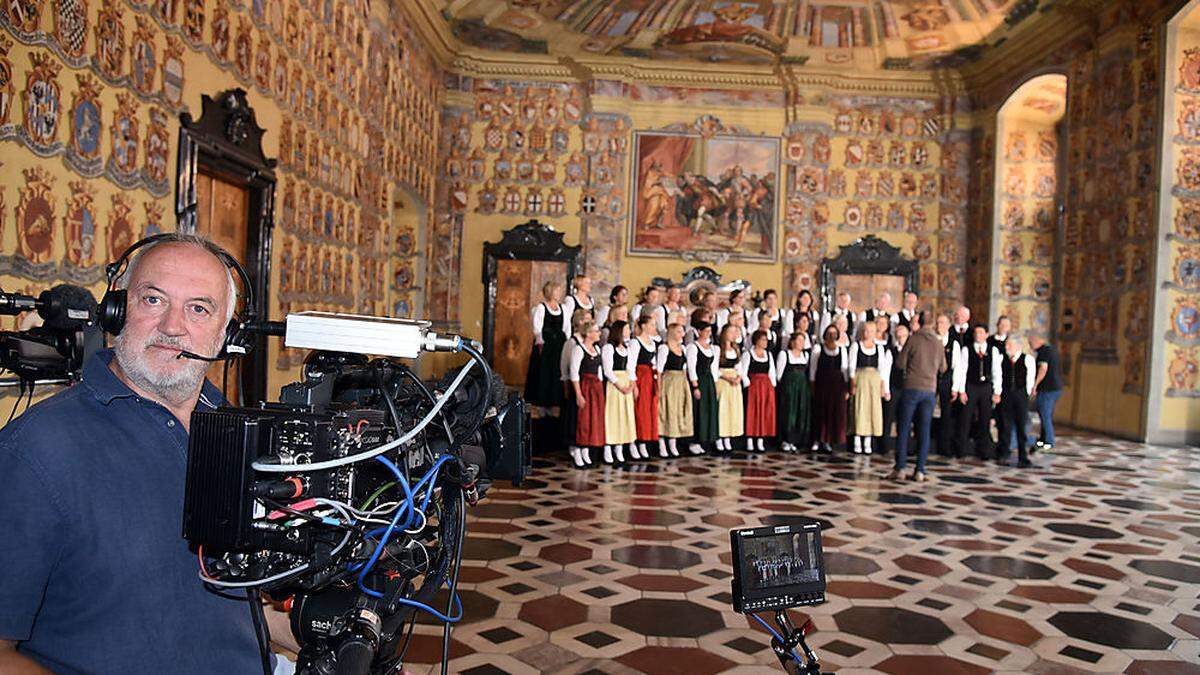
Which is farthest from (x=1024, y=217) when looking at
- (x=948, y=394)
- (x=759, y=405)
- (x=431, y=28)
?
(x=431, y=28)

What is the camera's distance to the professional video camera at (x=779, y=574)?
317cm

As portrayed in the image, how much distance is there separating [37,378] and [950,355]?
38.1 ft

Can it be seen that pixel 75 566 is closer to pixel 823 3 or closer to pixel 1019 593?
pixel 1019 593

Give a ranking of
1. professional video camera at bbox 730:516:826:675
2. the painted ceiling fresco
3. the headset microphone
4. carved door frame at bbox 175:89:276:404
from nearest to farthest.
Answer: the headset microphone < professional video camera at bbox 730:516:826:675 < carved door frame at bbox 175:89:276:404 < the painted ceiling fresco

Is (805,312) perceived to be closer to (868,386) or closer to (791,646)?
(868,386)

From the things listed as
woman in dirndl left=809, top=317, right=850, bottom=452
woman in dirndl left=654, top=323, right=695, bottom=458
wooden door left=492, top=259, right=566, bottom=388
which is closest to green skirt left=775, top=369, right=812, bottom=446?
woman in dirndl left=809, top=317, right=850, bottom=452

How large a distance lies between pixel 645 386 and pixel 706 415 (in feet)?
3.37

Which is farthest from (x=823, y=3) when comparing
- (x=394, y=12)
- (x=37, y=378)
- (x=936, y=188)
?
(x=37, y=378)

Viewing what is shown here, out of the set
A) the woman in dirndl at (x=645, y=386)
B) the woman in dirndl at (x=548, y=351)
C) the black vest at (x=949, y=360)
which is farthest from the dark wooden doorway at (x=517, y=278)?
the black vest at (x=949, y=360)

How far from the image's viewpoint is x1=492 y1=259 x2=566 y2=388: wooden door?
20.0 m

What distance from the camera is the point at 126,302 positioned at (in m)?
2.09

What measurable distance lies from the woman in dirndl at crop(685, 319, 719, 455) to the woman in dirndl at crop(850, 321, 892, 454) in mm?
2074

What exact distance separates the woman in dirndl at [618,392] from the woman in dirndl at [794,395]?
8.42 ft

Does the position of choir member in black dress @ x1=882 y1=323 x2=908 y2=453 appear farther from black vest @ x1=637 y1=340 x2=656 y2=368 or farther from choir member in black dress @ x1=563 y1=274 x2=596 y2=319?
choir member in black dress @ x1=563 y1=274 x2=596 y2=319
